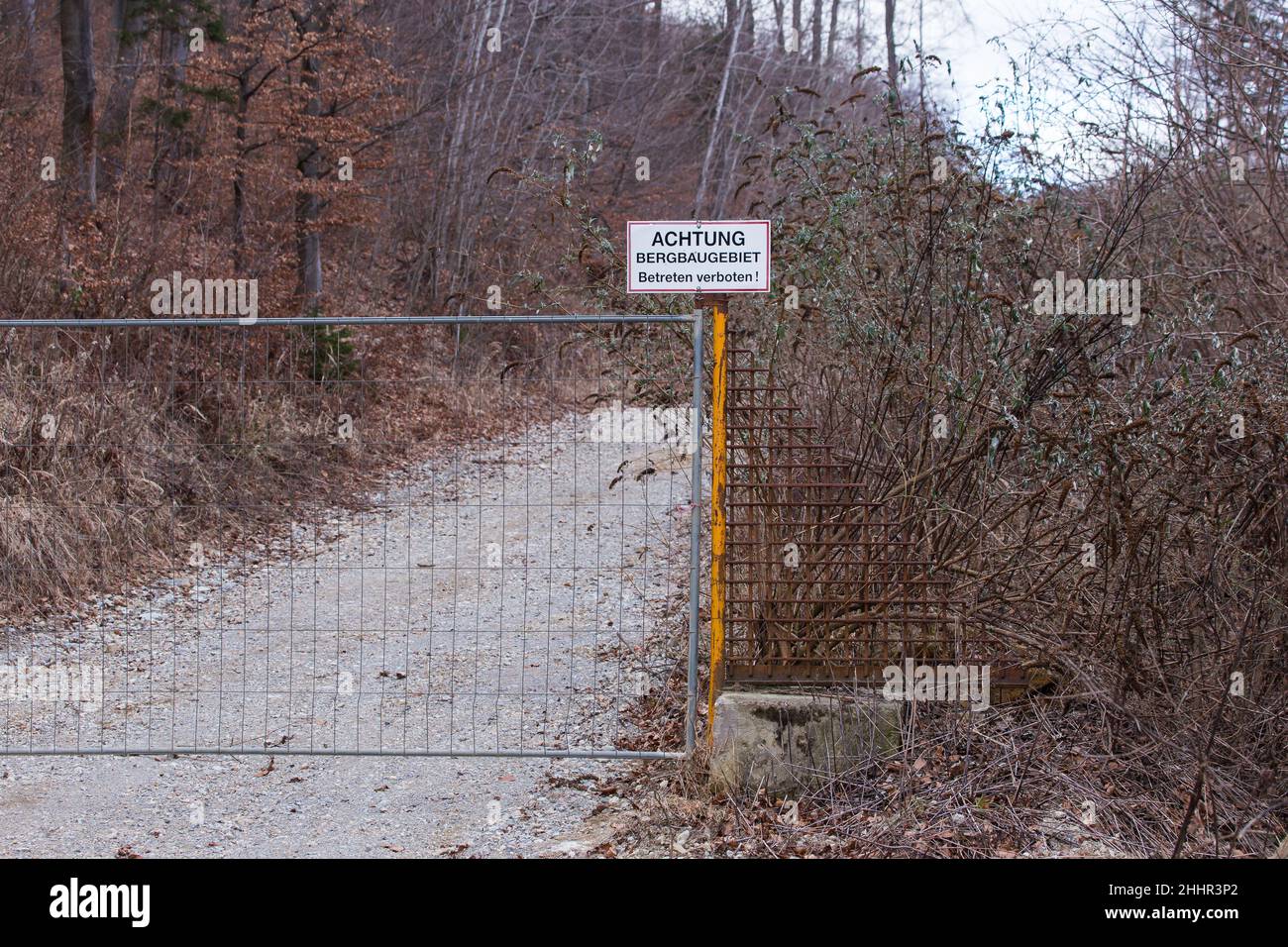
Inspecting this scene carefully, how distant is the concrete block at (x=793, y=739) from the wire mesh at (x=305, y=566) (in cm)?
36

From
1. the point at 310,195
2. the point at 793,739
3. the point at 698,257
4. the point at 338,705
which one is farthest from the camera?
the point at 310,195

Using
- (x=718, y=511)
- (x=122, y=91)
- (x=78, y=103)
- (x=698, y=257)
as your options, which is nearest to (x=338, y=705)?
(x=718, y=511)

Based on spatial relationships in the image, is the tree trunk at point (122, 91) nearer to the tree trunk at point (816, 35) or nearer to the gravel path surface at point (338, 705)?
the gravel path surface at point (338, 705)

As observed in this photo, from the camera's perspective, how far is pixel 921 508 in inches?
225

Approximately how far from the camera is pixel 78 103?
44.0 ft

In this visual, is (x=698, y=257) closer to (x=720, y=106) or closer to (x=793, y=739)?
(x=793, y=739)

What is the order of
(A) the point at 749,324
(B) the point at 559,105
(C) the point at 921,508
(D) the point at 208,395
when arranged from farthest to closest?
1. (B) the point at 559,105
2. (D) the point at 208,395
3. (A) the point at 749,324
4. (C) the point at 921,508

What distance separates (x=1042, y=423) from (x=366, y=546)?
6313mm

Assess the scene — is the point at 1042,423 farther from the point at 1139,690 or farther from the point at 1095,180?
the point at 1095,180

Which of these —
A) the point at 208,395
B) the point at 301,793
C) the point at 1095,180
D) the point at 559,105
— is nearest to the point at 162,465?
the point at 208,395

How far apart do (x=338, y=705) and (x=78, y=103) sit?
9.71 meters

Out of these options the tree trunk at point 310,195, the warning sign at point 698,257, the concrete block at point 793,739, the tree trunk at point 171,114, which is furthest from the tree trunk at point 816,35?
the concrete block at point 793,739

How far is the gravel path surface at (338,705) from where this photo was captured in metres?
5.30

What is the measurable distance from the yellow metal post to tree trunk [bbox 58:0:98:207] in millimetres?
10029
